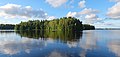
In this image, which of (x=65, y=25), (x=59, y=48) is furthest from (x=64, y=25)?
(x=59, y=48)

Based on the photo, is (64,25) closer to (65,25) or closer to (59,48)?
(65,25)

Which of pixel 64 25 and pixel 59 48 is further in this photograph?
pixel 64 25

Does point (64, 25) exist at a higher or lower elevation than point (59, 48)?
higher

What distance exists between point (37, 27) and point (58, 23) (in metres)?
40.3

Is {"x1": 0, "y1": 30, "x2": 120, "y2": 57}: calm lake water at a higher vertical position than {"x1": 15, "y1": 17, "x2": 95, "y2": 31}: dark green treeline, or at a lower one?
lower

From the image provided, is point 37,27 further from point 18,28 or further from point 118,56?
point 118,56

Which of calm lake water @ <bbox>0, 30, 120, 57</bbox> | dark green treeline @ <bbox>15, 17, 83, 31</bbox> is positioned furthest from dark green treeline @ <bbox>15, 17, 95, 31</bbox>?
calm lake water @ <bbox>0, 30, 120, 57</bbox>

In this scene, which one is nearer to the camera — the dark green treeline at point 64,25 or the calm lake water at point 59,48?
the calm lake water at point 59,48

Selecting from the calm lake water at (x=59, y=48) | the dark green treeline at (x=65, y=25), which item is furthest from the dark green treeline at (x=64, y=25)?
the calm lake water at (x=59, y=48)

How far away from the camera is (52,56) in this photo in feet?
57.3

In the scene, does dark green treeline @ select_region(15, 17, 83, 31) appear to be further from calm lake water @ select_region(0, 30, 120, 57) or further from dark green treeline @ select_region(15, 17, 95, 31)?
calm lake water @ select_region(0, 30, 120, 57)

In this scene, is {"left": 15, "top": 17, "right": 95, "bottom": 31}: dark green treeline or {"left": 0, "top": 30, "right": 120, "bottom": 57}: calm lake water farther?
{"left": 15, "top": 17, "right": 95, "bottom": 31}: dark green treeline

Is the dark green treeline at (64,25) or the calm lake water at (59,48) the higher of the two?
the dark green treeline at (64,25)

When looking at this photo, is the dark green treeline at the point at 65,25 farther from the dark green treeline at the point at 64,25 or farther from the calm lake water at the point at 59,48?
the calm lake water at the point at 59,48
